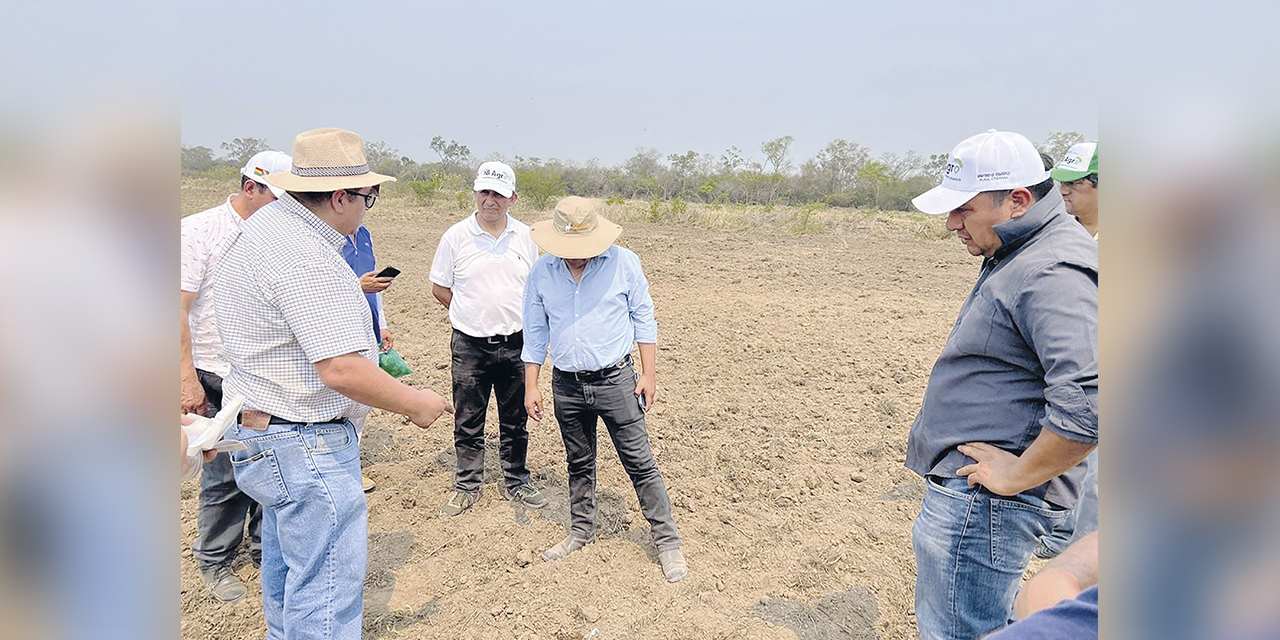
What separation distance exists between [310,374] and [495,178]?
2123 millimetres

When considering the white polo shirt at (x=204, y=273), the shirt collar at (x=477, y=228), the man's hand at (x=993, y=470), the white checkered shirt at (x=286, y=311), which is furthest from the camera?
the shirt collar at (x=477, y=228)

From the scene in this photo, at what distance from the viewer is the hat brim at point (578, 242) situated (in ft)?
10.8

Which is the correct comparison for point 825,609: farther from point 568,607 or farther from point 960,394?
point 960,394

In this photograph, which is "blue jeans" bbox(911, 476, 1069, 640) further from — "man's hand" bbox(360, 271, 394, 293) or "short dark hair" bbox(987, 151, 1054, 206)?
"man's hand" bbox(360, 271, 394, 293)

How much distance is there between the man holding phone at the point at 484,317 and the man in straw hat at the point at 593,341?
401mm

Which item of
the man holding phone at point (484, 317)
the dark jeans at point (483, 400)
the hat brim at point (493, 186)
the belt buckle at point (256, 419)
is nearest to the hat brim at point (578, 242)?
the man holding phone at point (484, 317)

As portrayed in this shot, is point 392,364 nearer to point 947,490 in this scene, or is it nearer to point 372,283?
point 372,283

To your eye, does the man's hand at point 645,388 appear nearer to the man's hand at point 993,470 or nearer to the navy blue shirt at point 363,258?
the navy blue shirt at point 363,258

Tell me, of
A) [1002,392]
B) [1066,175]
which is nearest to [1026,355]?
[1002,392]

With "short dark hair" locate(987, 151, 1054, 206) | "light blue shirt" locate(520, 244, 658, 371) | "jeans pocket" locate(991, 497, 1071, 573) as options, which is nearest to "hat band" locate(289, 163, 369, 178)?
"light blue shirt" locate(520, 244, 658, 371)

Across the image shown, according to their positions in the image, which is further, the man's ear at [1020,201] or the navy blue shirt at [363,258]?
the navy blue shirt at [363,258]

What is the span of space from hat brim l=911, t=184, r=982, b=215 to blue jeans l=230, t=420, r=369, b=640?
6.71ft

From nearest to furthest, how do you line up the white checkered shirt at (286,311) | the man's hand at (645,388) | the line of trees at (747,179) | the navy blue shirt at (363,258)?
the white checkered shirt at (286,311) → the man's hand at (645,388) → the navy blue shirt at (363,258) → the line of trees at (747,179)

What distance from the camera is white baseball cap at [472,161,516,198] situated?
4.02m
